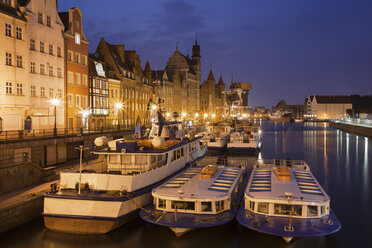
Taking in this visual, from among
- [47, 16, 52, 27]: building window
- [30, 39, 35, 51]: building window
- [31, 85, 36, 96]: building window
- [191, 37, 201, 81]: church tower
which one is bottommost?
[31, 85, 36, 96]: building window

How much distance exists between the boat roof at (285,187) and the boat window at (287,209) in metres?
0.40

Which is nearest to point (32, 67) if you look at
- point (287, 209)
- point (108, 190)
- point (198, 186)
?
point (108, 190)

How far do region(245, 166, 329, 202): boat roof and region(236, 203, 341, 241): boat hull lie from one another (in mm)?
1140

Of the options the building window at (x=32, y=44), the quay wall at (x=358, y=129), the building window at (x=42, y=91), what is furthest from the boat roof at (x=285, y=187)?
the quay wall at (x=358, y=129)

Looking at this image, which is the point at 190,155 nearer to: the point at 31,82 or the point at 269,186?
the point at 269,186

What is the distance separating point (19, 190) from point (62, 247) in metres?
8.51

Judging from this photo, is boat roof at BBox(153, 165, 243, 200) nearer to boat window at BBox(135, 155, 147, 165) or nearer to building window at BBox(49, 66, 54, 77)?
boat window at BBox(135, 155, 147, 165)

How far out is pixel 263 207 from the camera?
20.4m

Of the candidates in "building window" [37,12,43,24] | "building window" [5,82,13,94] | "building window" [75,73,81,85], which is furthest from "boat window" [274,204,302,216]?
"building window" [75,73,81,85]

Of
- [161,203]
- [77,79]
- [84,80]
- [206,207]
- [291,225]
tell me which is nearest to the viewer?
[291,225]

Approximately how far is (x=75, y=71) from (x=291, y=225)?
38.1m

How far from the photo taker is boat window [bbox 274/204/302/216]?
19.7 metres

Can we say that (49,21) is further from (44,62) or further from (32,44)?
(44,62)

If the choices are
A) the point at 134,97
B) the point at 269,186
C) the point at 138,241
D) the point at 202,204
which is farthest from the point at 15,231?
the point at 134,97
